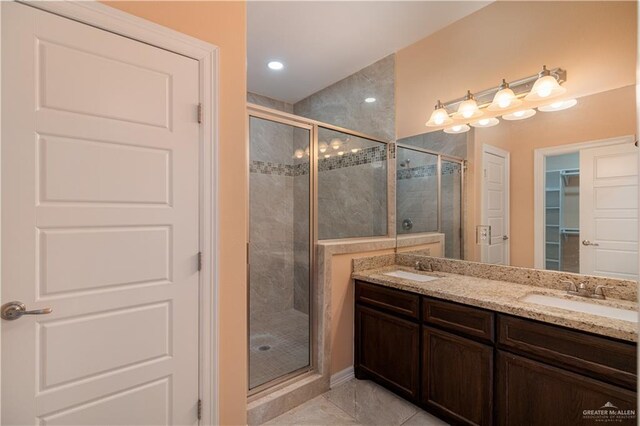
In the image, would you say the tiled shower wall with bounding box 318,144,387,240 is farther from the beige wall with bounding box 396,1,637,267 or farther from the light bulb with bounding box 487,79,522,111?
the light bulb with bounding box 487,79,522,111

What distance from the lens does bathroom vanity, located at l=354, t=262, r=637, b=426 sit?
1307 mm

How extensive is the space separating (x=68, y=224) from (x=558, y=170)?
8.63 ft

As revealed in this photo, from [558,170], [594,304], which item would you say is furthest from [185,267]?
[558,170]

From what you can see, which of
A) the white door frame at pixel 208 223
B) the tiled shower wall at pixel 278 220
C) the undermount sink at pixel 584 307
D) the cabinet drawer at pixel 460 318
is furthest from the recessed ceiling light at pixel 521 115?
the white door frame at pixel 208 223

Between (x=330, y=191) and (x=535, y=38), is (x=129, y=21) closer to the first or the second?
(x=330, y=191)

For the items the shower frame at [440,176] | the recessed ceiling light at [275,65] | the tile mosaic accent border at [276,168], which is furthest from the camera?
the recessed ceiling light at [275,65]

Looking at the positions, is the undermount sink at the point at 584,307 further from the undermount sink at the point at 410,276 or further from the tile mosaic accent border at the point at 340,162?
the tile mosaic accent border at the point at 340,162

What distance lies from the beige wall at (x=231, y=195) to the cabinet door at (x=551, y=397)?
1.41m

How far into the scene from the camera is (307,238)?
242 cm

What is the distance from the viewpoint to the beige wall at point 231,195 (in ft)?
5.13

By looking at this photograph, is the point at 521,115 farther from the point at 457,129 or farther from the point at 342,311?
the point at 342,311

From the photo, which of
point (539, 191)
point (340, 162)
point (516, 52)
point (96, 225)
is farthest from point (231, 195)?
point (516, 52)

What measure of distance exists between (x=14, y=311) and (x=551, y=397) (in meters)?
2.32

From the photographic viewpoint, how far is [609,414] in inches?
50.7
